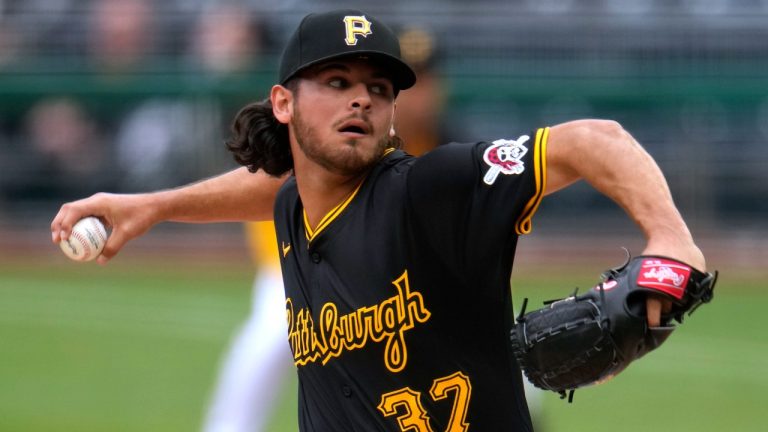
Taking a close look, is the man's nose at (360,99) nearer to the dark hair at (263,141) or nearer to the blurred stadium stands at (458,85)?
the dark hair at (263,141)

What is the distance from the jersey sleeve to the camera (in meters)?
3.70

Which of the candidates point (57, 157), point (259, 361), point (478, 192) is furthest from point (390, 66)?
point (57, 157)

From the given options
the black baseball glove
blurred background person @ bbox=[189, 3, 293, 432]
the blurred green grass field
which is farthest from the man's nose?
blurred background person @ bbox=[189, 3, 293, 432]

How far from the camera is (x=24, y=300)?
12.9 m

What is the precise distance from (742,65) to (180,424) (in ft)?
27.5

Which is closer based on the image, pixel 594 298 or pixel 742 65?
pixel 594 298

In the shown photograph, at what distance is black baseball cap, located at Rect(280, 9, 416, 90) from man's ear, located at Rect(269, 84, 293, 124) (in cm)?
11

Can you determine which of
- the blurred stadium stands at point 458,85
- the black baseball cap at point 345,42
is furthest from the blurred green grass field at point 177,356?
the black baseball cap at point 345,42

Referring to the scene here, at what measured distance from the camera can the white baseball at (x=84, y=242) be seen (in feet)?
15.3

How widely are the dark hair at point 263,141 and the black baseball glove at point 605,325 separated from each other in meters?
1.28

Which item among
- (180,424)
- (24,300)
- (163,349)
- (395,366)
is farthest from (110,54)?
(395,366)

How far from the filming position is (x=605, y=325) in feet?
11.2

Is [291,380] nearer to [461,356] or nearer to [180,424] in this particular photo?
[180,424]

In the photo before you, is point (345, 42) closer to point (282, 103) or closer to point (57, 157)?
point (282, 103)
